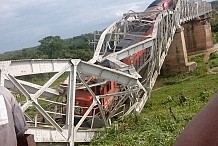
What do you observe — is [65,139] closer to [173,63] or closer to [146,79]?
[146,79]

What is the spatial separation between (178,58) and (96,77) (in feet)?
45.8

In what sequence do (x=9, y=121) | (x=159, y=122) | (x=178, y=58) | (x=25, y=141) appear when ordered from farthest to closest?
(x=178, y=58), (x=159, y=122), (x=25, y=141), (x=9, y=121)

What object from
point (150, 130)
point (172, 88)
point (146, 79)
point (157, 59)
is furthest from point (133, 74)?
point (172, 88)

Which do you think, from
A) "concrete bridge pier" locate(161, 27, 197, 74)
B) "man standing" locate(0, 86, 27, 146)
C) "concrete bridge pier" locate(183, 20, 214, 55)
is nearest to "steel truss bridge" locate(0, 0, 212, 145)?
"concrete bridge pier" locate(161, 27, 197, 74)

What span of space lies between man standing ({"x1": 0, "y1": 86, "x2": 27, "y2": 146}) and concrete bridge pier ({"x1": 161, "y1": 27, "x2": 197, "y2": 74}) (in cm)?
2381

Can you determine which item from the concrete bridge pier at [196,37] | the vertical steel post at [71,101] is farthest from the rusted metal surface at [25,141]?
the concrete bridge pier at [196,37]

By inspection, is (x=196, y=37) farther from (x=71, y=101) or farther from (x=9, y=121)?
(x=9, y=121)

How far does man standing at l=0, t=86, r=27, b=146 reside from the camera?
8.20ft

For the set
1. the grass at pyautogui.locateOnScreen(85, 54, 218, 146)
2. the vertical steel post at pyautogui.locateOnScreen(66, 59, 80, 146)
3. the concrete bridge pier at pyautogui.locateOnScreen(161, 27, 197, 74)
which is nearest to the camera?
the grass at pyautogui.locateOnScreen(85, 54, 218, 146)

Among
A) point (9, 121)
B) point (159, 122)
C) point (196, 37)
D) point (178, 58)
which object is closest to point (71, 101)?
point (159, 122)

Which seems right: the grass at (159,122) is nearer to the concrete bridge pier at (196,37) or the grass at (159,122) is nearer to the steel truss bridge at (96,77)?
the steel truss bridge at (96,77)

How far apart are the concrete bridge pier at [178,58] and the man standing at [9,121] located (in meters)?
23.8

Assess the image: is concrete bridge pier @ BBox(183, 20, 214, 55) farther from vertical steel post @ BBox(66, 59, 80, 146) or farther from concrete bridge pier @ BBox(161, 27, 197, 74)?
vertical steel post @ BBox(66, 59, 80, 146)

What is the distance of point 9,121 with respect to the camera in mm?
2564
